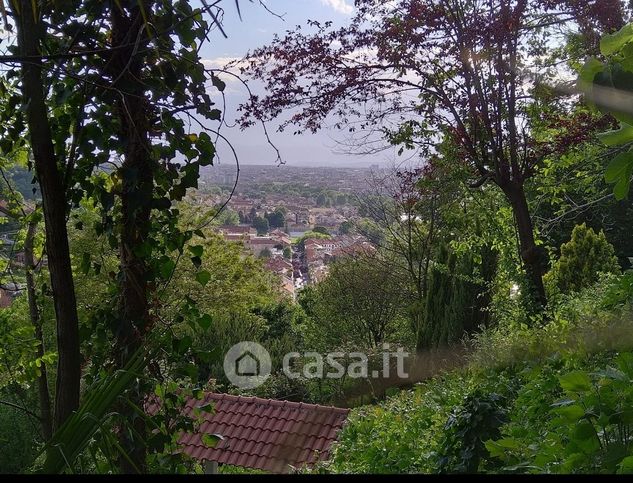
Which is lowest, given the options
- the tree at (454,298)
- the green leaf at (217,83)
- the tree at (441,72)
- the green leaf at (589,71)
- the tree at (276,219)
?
the tree at (454,298)

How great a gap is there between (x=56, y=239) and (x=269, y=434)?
474 cm

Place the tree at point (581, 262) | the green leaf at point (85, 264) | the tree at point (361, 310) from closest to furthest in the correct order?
the green leaf at point (85, 264)
the tree at point (581, 262)
the tree at point (361, 310)

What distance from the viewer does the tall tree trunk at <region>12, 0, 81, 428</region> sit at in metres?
1.40

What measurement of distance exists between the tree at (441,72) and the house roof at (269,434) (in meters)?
2.22

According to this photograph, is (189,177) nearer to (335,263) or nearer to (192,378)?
(192,378)

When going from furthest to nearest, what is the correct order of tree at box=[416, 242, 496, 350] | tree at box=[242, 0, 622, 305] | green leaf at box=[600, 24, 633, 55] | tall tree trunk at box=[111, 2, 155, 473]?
tree at box=[416, 242, 496, 350] < tree at box=[242, 0, 622, 305] < tall tree trunk at box=[111, 2, 155, 473] < green leaf at box=[600, 24, 633, 55]

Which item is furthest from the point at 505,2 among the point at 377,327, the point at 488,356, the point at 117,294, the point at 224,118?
the point at 377,327

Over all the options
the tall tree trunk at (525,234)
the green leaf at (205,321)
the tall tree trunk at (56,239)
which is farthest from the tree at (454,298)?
the tall tree trunk at (56,239)

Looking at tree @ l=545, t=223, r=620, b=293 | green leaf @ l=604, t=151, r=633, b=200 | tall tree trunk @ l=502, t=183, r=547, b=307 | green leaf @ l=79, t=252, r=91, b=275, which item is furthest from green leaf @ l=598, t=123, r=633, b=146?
tree @ l=545, t=223, r=620, b=293

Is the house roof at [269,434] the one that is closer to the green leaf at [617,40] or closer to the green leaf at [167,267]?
the green leaf at [167,267]

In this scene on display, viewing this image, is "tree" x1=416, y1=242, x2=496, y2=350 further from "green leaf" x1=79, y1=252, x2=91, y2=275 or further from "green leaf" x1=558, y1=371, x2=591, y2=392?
"green leaf" x1=558, y1=371, x2=591, y2=392

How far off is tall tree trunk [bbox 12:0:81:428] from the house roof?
13.3 feet

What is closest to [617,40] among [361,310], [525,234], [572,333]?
[572,333]

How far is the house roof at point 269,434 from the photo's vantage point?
5.51 m
